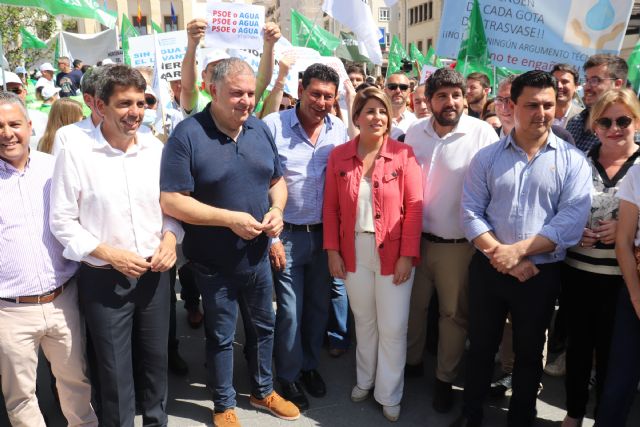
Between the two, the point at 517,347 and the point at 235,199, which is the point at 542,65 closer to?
the point at 517,347

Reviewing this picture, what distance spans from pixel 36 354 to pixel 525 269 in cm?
267

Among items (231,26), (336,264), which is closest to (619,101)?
(336,264)

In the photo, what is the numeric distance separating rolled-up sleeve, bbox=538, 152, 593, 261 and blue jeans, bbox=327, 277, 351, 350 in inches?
77.7

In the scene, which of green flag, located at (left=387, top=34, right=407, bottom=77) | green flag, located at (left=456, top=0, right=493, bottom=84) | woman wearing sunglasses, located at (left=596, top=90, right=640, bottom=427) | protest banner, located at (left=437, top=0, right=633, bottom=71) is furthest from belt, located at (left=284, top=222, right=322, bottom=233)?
green flag, located at (left=387, top=34, right=407, bottom=77)

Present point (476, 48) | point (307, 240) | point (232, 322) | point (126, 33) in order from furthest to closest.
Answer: point (126, 33)
point (476, 48)
point (307, 240)
point (232, 322)

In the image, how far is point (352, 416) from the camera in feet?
11.3

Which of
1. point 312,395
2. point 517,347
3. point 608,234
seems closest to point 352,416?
point 312,395

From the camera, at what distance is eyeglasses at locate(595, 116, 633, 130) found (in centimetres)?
277

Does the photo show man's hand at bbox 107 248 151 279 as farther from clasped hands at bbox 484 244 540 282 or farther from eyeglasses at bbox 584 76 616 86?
eyeglasses at bbox 584 76 616 86

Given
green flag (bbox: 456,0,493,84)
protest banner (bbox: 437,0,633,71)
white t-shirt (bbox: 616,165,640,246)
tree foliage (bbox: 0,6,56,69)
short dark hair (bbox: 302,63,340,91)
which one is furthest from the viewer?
tree foliage (bbox: 0,6,56,69)

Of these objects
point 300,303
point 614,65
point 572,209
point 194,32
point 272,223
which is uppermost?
A: point 194,32

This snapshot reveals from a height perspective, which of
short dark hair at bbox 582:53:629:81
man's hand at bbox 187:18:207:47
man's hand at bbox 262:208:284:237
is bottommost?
man's hand at bbox 262:208:284:237

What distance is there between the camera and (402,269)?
3.24 m

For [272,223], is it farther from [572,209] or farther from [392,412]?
[572,209]
